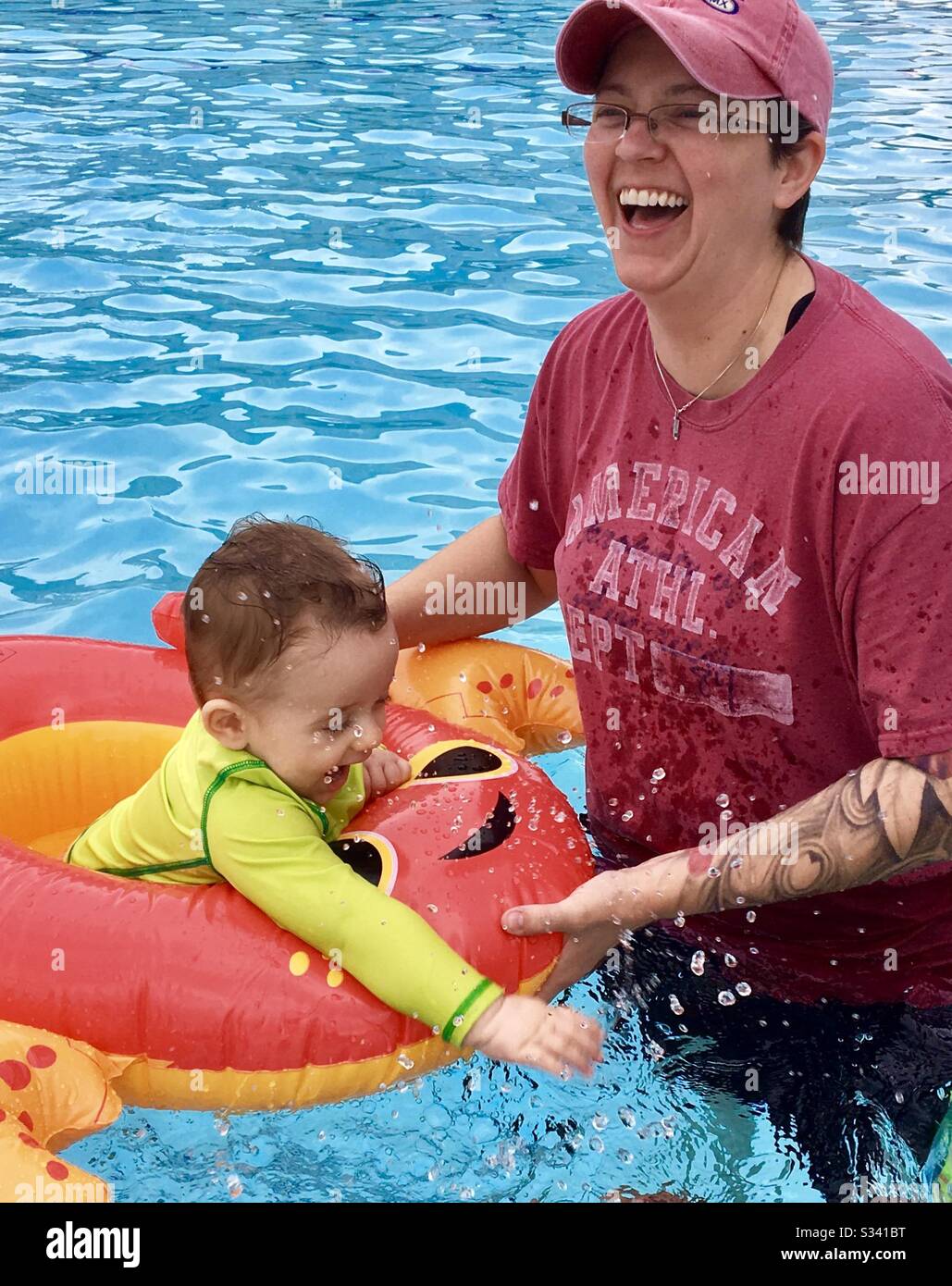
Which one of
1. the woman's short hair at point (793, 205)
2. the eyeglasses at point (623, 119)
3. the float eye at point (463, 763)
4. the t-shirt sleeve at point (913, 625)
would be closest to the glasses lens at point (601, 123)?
the eyeglasses at point (623, 119)

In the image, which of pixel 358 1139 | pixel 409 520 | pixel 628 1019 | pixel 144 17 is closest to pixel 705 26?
pixel 628 1019

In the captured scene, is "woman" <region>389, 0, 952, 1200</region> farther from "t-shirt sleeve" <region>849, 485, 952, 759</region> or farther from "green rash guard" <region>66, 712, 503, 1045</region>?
"green rash guard" <region>66, 712, 503, 1045</region>

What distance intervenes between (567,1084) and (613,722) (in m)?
0.63

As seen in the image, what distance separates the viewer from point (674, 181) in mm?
2182

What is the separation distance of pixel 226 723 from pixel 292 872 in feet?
0.82

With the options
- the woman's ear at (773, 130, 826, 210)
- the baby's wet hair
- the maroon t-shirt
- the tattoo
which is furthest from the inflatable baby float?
the woman's ear at (773, 130, 826, 210)

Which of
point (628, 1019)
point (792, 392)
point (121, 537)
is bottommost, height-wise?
point (121, 537)

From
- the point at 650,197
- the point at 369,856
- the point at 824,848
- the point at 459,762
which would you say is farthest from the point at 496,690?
the point at 650,197

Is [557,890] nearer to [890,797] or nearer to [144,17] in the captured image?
[890,797]

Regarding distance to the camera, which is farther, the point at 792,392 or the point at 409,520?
the point at 409,520

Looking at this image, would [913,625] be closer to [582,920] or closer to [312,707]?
[582,920]

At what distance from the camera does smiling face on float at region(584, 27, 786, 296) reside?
7.01ft
